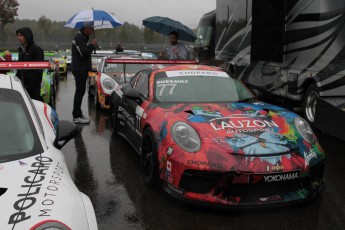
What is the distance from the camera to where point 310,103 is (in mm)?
8250

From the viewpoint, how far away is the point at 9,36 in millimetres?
68562

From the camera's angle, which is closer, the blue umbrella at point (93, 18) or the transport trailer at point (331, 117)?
the transport trailer at point (331, 117)

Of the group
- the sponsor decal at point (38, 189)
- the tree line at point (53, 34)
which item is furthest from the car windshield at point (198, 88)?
the tree line at point (53, 34)

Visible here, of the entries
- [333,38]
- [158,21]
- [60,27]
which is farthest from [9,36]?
[333,38]

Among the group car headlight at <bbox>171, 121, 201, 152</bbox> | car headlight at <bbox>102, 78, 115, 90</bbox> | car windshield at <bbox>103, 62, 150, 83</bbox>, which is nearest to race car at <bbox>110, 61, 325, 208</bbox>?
car headlight at <bbox>171, 121, 201, 152</bbox>

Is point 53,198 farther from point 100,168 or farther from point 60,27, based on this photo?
point 60,27

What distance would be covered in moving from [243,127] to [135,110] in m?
1.79

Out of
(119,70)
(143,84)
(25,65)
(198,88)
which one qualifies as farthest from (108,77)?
(25,65)

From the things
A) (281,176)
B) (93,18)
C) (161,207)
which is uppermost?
(93,18)

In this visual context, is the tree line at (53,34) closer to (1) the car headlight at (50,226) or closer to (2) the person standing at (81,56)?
(2) the person standing at (81,56)

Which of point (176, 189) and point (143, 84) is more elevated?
point (143, 84)

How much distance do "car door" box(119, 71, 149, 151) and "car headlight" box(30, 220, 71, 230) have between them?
10.6ft

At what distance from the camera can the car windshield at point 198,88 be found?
17.2 feet

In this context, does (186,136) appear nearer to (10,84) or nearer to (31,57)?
(10,84)
